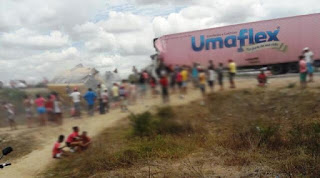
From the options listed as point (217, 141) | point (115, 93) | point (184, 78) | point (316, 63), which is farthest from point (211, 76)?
point (316, 63)

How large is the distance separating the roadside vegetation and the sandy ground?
29cm

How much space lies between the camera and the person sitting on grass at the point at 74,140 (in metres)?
7.60

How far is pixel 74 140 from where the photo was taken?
308 inches

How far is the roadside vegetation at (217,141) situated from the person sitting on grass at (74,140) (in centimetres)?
56

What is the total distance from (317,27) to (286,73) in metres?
4.03

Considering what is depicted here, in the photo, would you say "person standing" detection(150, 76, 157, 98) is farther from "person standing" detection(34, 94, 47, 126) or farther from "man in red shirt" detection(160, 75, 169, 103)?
"person standing" detection(34, 94, 47, 126)

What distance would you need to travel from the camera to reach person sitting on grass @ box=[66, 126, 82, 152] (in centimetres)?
760

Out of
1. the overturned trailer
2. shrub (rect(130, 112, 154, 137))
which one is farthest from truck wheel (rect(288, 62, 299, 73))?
the overturned trailer

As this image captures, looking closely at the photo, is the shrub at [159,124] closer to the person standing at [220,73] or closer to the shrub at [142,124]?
the shrub at [142,124]

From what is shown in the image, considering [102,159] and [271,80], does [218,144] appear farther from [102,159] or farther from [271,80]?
[102,159]

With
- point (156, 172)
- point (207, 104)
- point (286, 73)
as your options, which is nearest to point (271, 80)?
point (286, 73)

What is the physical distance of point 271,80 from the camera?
9.04 meters

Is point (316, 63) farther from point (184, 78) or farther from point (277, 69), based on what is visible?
point (184, 78)

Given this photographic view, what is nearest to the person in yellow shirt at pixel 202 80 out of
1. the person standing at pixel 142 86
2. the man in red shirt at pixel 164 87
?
the man in red shirt at pixel 164 87
